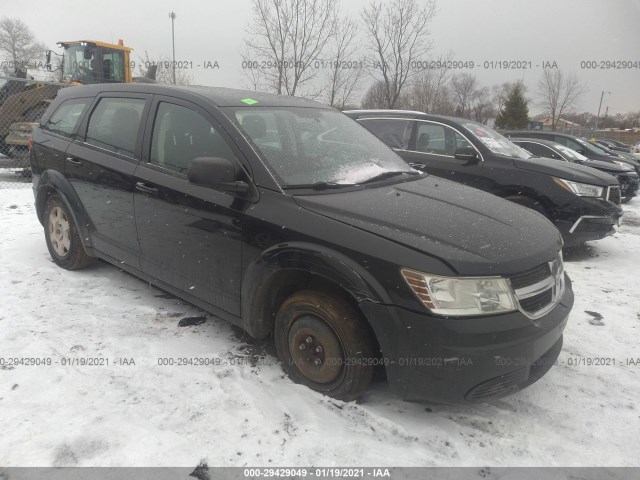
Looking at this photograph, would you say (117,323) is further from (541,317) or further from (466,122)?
(466,122)

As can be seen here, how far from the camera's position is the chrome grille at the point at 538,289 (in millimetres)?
2344

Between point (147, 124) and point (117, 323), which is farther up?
point (147, 124)

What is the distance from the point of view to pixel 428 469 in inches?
87.1

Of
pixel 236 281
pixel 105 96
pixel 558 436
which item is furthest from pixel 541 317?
pixel 105 96

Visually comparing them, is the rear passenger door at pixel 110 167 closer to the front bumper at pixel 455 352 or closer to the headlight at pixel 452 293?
the front bumper at pixel 455 352

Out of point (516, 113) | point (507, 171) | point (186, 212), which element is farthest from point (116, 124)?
point (516, 113)

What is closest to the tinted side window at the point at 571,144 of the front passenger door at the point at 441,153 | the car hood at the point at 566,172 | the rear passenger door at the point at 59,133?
the car hood at the point at 566,172

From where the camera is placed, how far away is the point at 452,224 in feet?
8.37

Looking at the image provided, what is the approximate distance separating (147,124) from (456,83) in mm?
52933

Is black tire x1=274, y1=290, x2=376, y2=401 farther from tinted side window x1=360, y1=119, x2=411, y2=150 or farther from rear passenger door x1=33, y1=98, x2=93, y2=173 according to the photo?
tinted side window x1=360, y1=119, x2=411, y2=150

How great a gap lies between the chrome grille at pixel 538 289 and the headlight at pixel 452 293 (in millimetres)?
194

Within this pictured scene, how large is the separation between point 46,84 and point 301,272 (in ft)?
39.9

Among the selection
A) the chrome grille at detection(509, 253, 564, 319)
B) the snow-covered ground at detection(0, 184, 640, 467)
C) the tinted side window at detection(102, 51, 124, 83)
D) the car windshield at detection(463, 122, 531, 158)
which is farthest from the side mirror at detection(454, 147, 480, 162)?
the tinted side window at detection(102, 51, 124, 83)

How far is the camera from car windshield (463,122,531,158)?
20.1 feet
